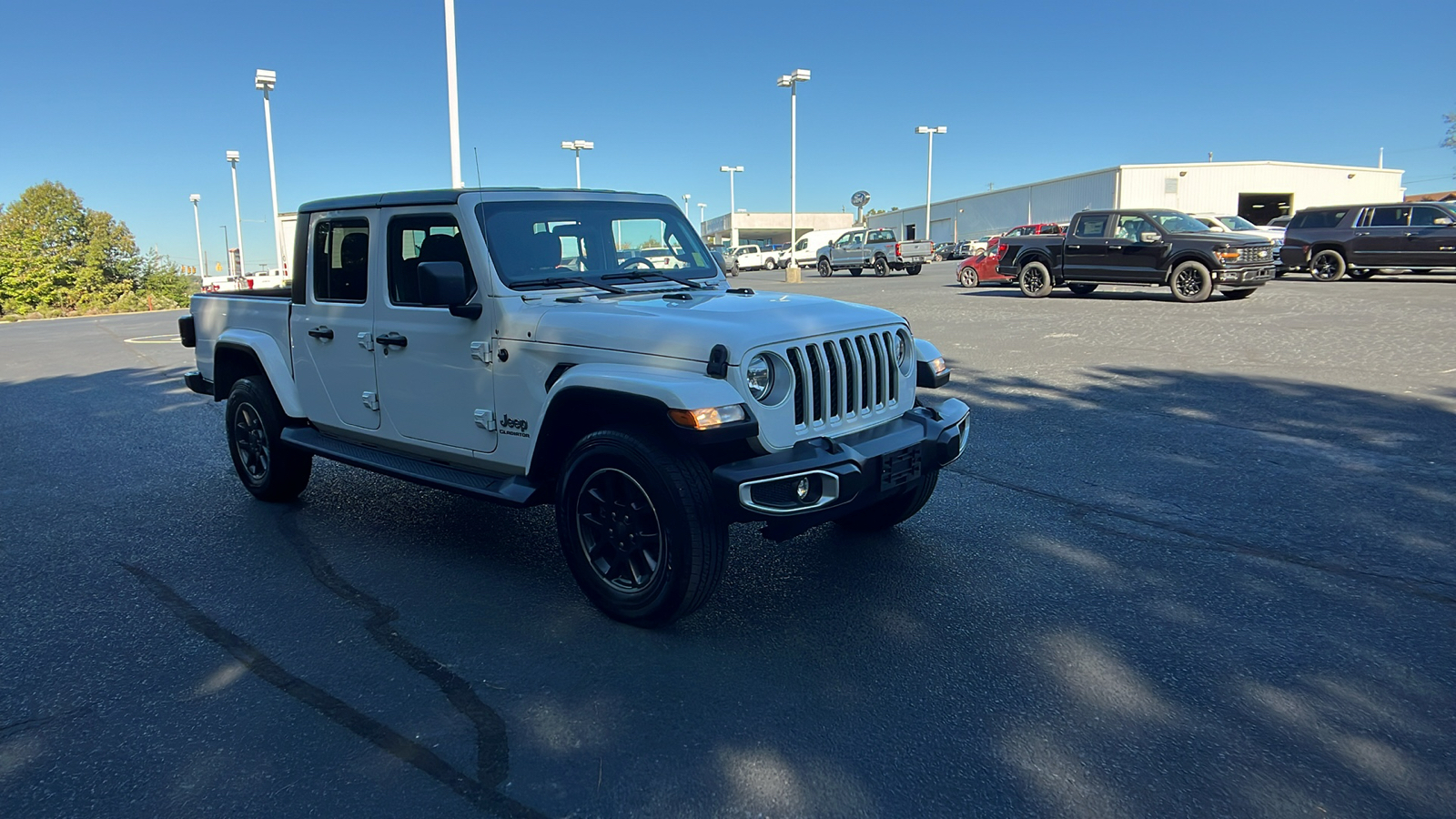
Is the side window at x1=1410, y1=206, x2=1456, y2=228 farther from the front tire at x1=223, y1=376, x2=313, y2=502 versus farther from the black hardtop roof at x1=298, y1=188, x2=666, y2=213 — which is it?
the front tire at x1=223, y1=376, x2=313, y2=502

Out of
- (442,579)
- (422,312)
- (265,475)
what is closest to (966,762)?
(442,579)

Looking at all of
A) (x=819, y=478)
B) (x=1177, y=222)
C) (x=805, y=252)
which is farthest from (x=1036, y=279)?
(x=805, y=252)

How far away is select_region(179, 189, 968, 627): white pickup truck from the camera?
3.66 m

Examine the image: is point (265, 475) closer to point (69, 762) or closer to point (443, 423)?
point (443, 423)

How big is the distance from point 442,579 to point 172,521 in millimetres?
2259

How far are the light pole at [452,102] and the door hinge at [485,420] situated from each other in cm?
1489

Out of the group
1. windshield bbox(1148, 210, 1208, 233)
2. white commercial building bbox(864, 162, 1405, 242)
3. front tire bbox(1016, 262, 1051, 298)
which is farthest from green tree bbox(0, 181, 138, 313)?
white commercial building bbox(864, 162, 1405, 242)

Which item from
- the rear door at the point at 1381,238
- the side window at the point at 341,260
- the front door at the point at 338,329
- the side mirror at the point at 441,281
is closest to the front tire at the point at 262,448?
the front door at the point at 338,329

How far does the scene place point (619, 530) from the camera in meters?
3.92

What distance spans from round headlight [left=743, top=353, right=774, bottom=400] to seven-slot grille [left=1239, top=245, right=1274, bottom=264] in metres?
15.4

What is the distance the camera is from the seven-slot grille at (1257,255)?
16.3 meters

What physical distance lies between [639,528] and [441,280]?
1.41 m

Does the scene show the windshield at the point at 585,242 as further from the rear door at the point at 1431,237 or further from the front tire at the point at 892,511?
the rear door at the point at 1431,237

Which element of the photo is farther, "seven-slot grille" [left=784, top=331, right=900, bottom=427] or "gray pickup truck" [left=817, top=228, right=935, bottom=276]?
"gray pickup truck" [left=817, top=228, right=935, bottom=276]
